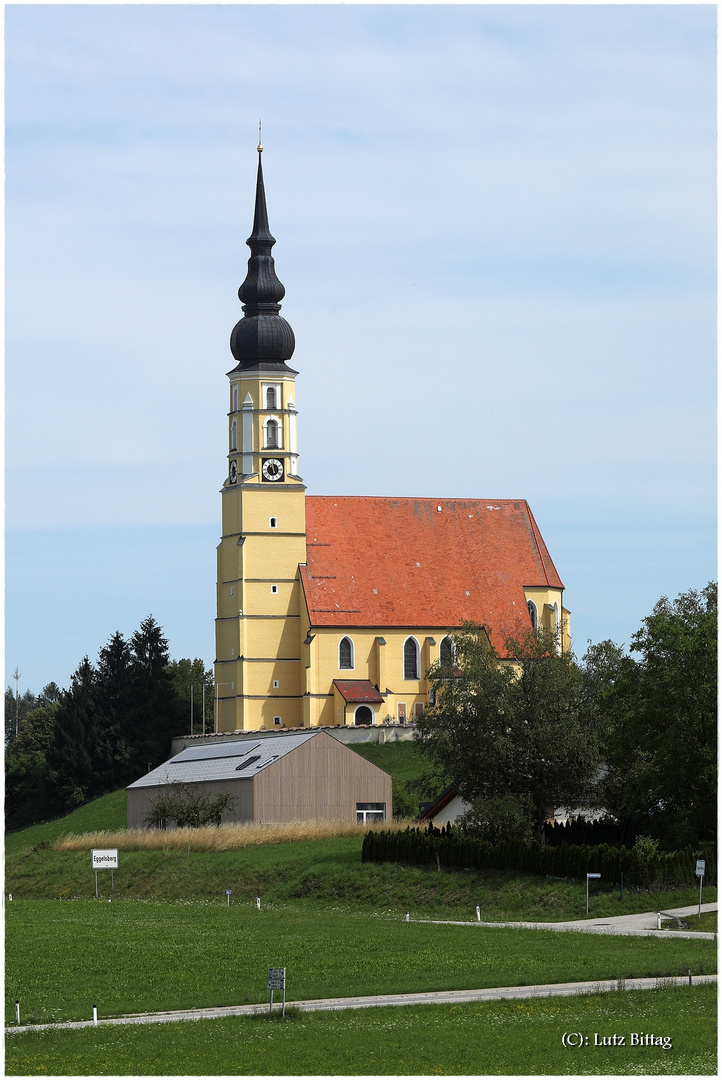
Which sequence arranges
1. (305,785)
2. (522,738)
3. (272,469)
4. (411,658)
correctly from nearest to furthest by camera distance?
(522,738)
(305,785)
(411,658)
(272,469)

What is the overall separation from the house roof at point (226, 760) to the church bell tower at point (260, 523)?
1330 centimetres

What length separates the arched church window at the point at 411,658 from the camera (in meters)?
81.2

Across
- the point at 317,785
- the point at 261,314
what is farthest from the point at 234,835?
the point at 261,314

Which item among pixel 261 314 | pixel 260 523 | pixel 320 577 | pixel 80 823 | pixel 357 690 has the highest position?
pixel 261 314

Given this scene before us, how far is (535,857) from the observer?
1570 inches

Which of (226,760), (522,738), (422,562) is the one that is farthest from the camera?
(422,562)

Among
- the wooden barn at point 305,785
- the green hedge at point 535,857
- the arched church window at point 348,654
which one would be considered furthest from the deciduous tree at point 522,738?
the arched church window at point 348,654

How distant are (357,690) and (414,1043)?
197ft

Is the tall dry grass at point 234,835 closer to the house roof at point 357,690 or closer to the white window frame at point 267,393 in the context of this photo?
the house roof at point 357,690

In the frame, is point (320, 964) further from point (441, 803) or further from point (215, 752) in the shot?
point (215, 752)

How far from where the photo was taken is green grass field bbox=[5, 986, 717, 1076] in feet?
58.2

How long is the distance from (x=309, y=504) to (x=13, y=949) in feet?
183

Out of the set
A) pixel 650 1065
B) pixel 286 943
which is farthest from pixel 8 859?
pixel 650 1065

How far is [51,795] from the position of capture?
7881cm
